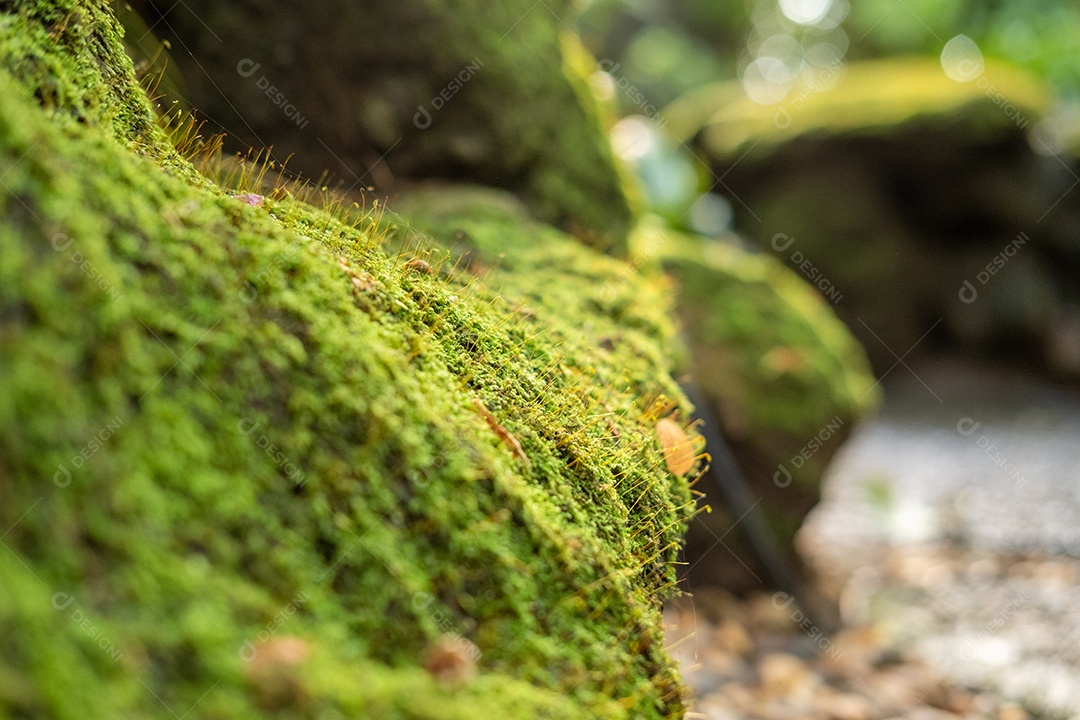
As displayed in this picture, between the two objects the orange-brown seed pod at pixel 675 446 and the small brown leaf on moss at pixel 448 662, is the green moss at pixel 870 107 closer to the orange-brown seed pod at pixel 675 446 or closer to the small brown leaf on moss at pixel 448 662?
the orange-brown seed pod at pixel 675 446

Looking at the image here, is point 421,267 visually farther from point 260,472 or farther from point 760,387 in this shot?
point 760,387

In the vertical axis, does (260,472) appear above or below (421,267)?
below

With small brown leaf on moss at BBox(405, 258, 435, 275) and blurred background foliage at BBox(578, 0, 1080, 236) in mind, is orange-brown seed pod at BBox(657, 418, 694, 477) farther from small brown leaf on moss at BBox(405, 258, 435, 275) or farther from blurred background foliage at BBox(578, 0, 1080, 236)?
blurred background foliage at BBox(578, 0, 1080, 236)

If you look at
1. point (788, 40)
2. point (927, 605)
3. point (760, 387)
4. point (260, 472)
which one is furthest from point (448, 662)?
point (788, 40)

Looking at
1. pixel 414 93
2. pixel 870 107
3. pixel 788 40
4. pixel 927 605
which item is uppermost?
pixel 788 40

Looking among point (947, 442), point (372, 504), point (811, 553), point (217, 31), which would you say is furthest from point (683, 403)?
point (947, 442)

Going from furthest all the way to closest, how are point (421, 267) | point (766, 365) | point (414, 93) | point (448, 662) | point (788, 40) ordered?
1. point (788, 40)
2. point (766, 365)
3. point (414, 93)
4. point (421, 267)
5. point (448, 662)

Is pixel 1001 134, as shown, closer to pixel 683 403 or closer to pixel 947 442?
pixel 947 442
